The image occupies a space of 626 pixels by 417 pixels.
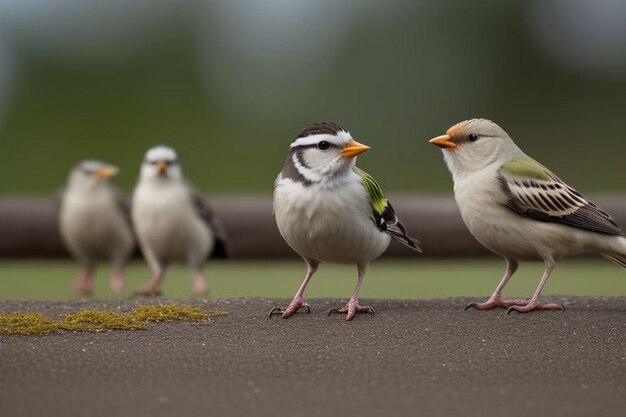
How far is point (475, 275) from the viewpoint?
12.2 m

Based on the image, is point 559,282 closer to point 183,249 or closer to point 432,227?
point 432,227

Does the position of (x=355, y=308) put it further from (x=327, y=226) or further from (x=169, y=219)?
(x=169, y=219)

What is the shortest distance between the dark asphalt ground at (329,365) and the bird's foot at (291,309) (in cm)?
5

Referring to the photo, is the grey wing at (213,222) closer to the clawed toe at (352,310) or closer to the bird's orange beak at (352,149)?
the clawed toe at (352,310)

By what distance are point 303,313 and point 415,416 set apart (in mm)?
1620

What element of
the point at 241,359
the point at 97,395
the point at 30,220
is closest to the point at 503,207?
the point at 241,359

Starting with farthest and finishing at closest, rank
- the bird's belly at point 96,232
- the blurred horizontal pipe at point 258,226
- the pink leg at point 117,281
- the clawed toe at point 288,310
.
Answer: the pink leg at point 117,281, the bird's belly at point 96,232, the blurred horizontal pipe at point 258,226, the clawed toe at point 288,310

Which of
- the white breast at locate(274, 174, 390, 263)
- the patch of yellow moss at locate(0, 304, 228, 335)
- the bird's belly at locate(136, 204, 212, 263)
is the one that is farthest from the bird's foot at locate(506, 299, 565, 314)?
the bird's belly at locate(136, 204, 212, 263)

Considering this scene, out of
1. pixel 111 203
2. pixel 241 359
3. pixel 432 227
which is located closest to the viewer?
pixel 241 359

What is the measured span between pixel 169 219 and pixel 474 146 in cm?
329

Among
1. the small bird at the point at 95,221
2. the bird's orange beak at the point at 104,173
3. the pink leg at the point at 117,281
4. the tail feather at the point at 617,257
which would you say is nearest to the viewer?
the tail feather at the point at 617,257

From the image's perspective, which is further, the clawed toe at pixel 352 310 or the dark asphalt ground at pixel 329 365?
the clawed toe at pixel 352 310

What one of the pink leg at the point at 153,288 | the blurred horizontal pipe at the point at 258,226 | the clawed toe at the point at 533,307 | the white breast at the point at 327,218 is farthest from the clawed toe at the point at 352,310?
the pink leg at the point at 153,288

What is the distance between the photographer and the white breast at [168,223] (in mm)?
7785
